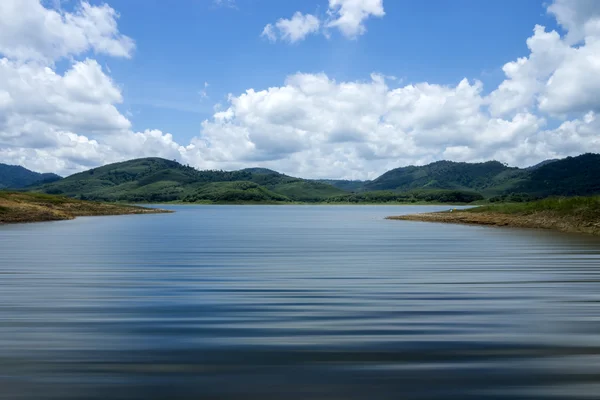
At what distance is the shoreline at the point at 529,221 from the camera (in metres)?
46.4

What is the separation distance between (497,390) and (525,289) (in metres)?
9.86

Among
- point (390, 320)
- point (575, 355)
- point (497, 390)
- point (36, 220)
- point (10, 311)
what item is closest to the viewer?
point (497, 390)

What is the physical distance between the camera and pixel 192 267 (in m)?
22.8

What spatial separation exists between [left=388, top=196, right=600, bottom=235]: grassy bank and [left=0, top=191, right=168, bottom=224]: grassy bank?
57.6 metres

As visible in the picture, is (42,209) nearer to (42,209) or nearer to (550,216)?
(42,209)

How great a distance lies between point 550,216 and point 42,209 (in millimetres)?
70043

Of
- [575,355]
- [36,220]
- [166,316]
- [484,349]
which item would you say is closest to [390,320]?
[484,349]

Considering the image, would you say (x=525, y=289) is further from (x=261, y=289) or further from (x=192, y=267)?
(x=192, y=267)

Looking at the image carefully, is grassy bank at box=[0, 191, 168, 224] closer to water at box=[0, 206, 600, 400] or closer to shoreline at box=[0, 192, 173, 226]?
shoreline at box=[0, 192, 173, 226]

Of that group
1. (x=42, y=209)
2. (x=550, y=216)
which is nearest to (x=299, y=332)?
(x=550, y=216)

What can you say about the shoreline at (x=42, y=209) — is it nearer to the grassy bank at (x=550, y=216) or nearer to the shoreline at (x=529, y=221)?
the shoreline at (x=529, y=221)

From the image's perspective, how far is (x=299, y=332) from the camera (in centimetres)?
1143

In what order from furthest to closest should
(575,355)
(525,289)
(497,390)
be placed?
(525,289)
(575,355)
(497,390)

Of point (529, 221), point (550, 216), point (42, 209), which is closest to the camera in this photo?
point (550, 216)
